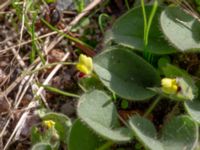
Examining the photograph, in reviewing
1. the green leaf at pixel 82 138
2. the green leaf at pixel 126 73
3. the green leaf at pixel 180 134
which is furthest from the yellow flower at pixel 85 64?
the green leaf at pixel 180 134

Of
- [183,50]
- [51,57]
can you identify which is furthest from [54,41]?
[183,50]

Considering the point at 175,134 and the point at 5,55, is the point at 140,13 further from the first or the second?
the point at 5,55

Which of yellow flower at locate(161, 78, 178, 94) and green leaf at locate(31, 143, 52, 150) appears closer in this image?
yellow flower at locate(161, 78, 178, 94)

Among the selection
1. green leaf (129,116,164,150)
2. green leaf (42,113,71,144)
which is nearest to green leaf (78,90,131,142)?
green leaf (129,116,164,150)

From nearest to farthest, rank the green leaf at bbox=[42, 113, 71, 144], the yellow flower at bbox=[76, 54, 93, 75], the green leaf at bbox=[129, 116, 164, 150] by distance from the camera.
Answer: the green leaf at bbox=[129, 116, 164, 150]
the yellow flower at bbox=[76, 54, 93, 75]
the green leaf at bbox=[42, 113, 71, 144]

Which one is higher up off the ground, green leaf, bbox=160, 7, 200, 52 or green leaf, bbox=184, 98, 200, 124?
green leaf, bbox=160, 7, 200, 52

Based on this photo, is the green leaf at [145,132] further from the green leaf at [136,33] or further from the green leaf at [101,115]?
the green leaf at [136,33]

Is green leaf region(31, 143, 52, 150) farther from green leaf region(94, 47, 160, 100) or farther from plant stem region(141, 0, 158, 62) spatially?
plant stem region(141, 0, 158, 62)

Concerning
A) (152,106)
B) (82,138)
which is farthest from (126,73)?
(82,138)
